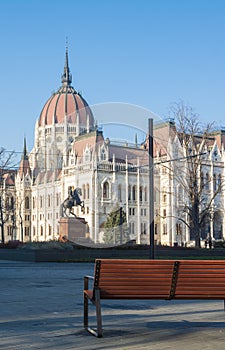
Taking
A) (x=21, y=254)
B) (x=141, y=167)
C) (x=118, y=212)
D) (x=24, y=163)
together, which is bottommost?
(x=21, y=254)

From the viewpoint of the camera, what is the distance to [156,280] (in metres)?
6.85

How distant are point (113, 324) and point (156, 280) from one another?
41.9 inches

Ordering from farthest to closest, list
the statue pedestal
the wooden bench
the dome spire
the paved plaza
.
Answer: the dome spire < the statue pedestal < the wooden bench < the paved plaza

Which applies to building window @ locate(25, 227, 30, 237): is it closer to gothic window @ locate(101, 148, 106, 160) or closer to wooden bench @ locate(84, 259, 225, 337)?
gothic window @ locate(101, 148, 106, 160)

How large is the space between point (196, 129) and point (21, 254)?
→ 1799 cm

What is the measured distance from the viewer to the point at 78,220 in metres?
31.2

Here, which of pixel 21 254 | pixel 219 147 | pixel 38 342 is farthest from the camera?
pixel 219 147

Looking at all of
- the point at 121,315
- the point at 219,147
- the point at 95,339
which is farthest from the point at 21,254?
the point at 219,147

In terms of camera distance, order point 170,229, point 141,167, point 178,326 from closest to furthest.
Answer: point 178,326 < point 141,167 < point 170,229

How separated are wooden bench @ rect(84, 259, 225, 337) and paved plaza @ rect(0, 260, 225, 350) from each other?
0.42 m

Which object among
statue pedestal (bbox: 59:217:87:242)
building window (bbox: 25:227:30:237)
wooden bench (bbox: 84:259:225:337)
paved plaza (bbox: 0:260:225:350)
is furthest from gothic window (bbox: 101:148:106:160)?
building window (bbox: 25:227:30:237)

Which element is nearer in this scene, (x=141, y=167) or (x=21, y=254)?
(x=141, y=167)

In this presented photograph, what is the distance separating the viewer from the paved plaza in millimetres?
6055

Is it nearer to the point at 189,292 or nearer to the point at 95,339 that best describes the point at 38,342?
the point at 95,339
